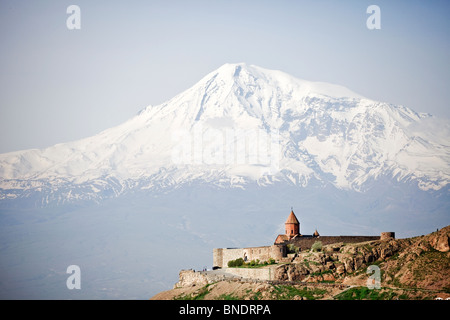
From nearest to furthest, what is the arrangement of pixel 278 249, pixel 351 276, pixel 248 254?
pixel 351 276
pixel 278 249
pixel 248 254

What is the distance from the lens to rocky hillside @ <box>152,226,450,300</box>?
73.9 meters

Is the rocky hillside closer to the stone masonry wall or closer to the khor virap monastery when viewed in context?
the khor virap monastery

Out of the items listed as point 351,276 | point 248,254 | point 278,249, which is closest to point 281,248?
point 278,249

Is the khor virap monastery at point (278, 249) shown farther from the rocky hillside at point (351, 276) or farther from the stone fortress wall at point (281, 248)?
the rocky hillside at point (351, 276)

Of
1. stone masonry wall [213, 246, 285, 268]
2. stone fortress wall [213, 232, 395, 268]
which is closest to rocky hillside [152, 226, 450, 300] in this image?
stone fortress wall [213, 232, 395, 268]

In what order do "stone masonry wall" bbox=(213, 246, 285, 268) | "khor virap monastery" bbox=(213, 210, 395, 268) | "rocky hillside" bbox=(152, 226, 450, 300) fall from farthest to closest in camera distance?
"stone masonry wall" bbox=(213, 246, 285, 268) → "khor virap monastery" bbox=(213, 210, 395, 268) → "rocky hillside" bbox=(152, 226, 450, 300)

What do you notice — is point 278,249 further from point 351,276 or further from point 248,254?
point 351,276

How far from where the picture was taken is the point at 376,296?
236 feet

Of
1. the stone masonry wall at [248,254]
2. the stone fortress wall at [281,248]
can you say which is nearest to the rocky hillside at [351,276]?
the stone fortress wall at [281,248]

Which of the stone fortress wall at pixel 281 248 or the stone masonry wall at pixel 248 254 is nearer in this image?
the stone fortress wall at pixel 281 248

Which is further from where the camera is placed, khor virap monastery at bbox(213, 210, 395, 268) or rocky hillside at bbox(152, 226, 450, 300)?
khor virap monastery at bbox(213, 210, 395, 268)

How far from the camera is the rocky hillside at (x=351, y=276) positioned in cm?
7394

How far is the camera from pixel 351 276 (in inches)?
3253
